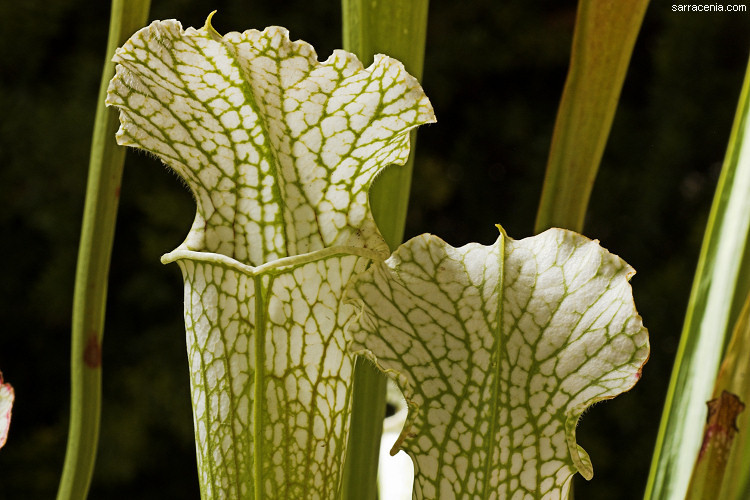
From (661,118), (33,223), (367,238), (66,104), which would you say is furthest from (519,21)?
(367,238)

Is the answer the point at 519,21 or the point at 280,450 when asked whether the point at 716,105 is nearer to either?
the point at 519,21

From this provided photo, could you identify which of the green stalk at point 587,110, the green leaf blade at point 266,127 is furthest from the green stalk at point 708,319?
the green leaf blade at point 266,127

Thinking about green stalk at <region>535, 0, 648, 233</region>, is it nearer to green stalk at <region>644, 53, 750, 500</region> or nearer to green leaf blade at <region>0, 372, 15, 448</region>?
green stalk at <region>644, 53, 750, 500</region>

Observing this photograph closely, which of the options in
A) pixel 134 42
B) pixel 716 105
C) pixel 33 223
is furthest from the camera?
pixel 716 105

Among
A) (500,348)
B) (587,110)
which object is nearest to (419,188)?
(587,110)

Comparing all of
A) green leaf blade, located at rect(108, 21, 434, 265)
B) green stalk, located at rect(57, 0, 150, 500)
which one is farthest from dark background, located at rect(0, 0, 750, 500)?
green leaf blade, located at rect(108, 21, 434, 265)

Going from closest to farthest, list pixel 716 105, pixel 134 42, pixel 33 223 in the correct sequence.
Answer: pixel 134 42 < pixel 33 223 < pixel 716 105
